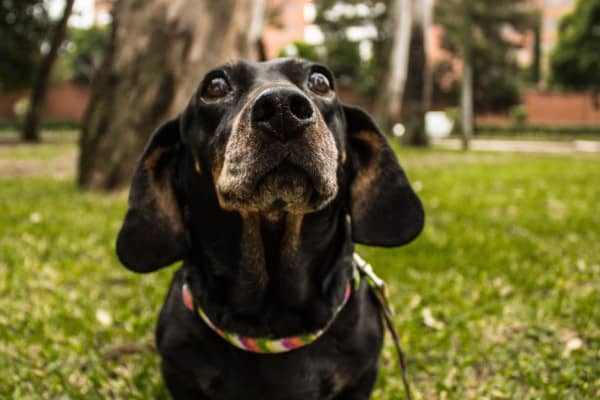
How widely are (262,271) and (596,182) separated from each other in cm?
798

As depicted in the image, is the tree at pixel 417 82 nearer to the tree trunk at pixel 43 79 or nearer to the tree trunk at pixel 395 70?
the tree trunk at pixel 395 70

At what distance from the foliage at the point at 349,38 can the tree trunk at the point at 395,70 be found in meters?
19.0

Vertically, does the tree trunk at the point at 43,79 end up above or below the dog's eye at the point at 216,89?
below

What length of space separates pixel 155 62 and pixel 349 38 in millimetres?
35389

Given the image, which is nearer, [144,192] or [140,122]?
[144,192]

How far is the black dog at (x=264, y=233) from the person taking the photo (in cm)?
181

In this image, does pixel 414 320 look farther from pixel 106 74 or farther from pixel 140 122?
pixel 106 74

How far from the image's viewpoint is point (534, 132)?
102 ft

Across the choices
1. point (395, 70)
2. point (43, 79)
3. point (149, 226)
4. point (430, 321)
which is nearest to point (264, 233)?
point (149, 226)

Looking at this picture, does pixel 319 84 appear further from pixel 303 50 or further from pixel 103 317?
pixel 303 50

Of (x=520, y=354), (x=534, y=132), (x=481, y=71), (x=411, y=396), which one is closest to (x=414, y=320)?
(x=520, y=354)

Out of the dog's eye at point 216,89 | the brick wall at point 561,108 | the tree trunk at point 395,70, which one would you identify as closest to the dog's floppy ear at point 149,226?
the dog's eye at point 216,89

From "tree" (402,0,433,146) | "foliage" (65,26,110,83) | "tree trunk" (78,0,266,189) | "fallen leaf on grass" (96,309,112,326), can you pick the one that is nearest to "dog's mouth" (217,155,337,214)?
"fallen leaf on grass" (96,309,112,326)

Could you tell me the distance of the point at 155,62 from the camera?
6.80 metres
